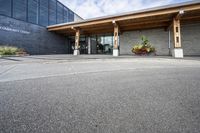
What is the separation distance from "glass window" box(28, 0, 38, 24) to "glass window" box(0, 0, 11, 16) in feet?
8.48

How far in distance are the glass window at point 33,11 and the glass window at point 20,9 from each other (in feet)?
2.28

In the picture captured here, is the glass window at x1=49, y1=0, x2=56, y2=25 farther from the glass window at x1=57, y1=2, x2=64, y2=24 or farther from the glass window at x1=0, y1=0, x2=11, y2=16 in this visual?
the glass window at x1=0, y1=0, x2=11, y2=16

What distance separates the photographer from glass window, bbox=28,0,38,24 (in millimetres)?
18356

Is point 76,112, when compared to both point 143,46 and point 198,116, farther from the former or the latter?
point 143,46

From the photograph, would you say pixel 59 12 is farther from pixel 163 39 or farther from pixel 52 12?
pixel 163 39

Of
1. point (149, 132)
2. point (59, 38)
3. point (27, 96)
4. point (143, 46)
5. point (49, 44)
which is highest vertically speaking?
point (59, 38)

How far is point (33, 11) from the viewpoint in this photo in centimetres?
1895

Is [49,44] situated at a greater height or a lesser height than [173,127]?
greater

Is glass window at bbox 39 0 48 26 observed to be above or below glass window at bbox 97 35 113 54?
above

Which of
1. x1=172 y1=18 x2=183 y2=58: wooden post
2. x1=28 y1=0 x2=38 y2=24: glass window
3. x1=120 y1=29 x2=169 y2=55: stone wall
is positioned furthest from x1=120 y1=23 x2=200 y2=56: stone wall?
x1=28 y1=0 x2=38 y2=24: glass window

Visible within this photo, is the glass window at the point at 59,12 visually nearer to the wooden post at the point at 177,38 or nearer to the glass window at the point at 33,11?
the glass window at the point at 33,11

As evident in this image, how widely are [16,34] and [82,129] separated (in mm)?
18774

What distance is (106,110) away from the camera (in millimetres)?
1896

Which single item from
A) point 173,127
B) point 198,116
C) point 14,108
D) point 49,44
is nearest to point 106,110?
point 173,127
